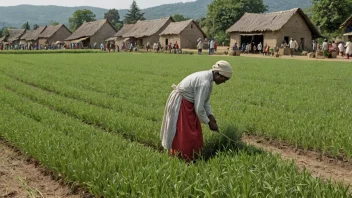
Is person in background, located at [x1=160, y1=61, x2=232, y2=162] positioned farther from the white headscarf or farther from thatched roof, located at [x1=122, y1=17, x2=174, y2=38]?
thatched roof, located at [x1=122, y1=17, x2=174, y2=38]

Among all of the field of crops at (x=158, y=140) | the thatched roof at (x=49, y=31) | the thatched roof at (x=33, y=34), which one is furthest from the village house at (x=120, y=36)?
the field of crops at (x=158, y=140)

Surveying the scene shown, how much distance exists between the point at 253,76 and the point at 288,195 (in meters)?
12.1

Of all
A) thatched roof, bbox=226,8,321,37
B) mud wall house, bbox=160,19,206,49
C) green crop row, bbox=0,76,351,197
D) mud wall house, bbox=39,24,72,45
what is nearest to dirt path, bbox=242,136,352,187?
green crop row, bbox=0,76,351,197

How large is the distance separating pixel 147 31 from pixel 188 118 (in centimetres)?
4897

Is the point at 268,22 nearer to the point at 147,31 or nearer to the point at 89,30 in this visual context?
the point at 147,31

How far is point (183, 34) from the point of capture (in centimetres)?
4750

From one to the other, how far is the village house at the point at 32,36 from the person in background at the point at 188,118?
244ft

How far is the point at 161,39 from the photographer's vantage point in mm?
51188

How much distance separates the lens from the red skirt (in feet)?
14.8

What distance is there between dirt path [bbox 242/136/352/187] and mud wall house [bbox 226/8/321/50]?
103 feet

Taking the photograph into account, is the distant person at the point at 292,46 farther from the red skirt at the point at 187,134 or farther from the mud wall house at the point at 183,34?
the red skirt at the point at 187,134

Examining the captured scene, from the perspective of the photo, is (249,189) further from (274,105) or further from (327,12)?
(327,12)

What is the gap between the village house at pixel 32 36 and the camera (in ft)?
242

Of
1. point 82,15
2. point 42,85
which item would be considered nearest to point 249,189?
point 42,85
